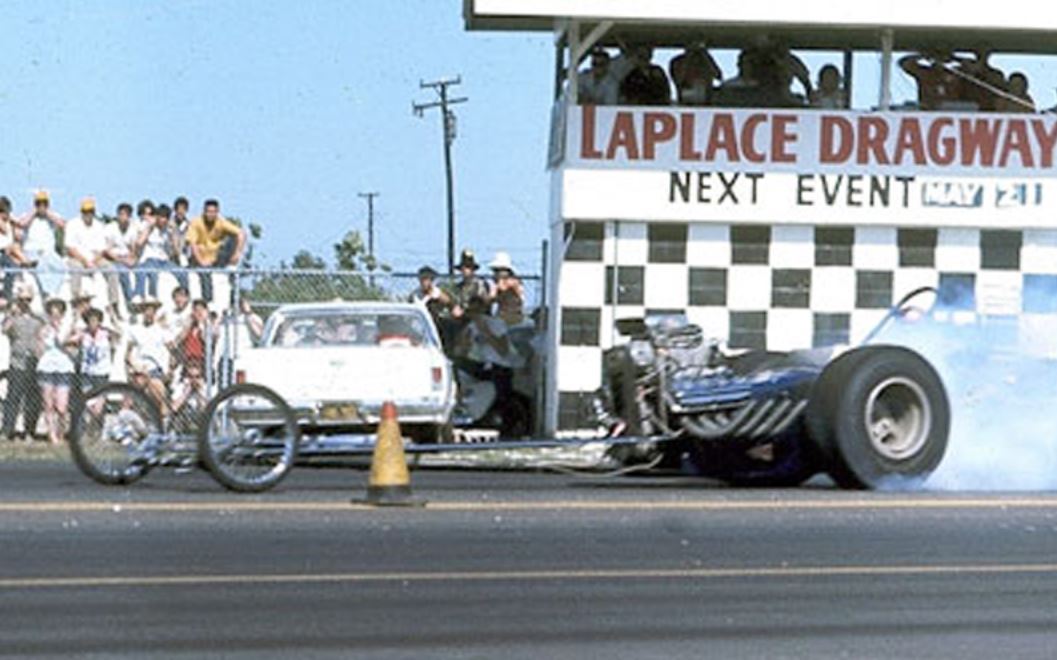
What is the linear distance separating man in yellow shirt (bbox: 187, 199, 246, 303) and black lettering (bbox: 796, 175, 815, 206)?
4631 mm

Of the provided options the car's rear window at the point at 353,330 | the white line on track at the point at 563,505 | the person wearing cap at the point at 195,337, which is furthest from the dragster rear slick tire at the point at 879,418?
the person wearing cap at the point at 195,337

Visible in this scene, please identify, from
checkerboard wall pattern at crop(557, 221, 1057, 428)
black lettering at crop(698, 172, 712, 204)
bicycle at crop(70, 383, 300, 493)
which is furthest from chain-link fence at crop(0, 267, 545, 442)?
bicycle at crop(70, 383, 300, 493)

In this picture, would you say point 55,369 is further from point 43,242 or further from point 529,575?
point 529,575

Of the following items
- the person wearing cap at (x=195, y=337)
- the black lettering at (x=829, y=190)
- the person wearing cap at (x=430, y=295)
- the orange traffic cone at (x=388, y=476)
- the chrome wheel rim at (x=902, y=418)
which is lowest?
the orange traffic cone at (x=388, y=476)

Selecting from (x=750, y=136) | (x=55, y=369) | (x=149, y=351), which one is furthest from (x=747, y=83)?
(x=55, y=369)

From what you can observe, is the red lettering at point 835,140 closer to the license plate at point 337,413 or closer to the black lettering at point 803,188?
the black lettering at point 803,188

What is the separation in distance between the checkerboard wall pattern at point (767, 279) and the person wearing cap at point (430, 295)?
144cm

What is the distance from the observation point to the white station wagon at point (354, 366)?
18812 millimetres

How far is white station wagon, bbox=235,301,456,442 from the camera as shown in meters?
18.8

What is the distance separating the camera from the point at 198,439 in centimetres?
1459

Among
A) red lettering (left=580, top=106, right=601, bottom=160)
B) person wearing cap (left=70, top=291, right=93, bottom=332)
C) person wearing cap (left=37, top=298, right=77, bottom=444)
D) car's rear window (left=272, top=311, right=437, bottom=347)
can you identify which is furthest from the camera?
red lettering (left=580, top=106, right=601, bottom=160)

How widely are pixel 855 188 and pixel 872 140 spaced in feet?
1.41

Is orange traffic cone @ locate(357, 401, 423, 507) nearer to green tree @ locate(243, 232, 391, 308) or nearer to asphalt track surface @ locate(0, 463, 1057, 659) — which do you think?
asphalt track surface @ locate(0, 463, 1057, 659)

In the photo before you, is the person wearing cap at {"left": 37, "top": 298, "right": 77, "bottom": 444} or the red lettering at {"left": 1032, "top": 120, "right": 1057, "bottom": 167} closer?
the person wearing cap at {"left": 37, "top": 298, "right": 77, "bottom": 444}
